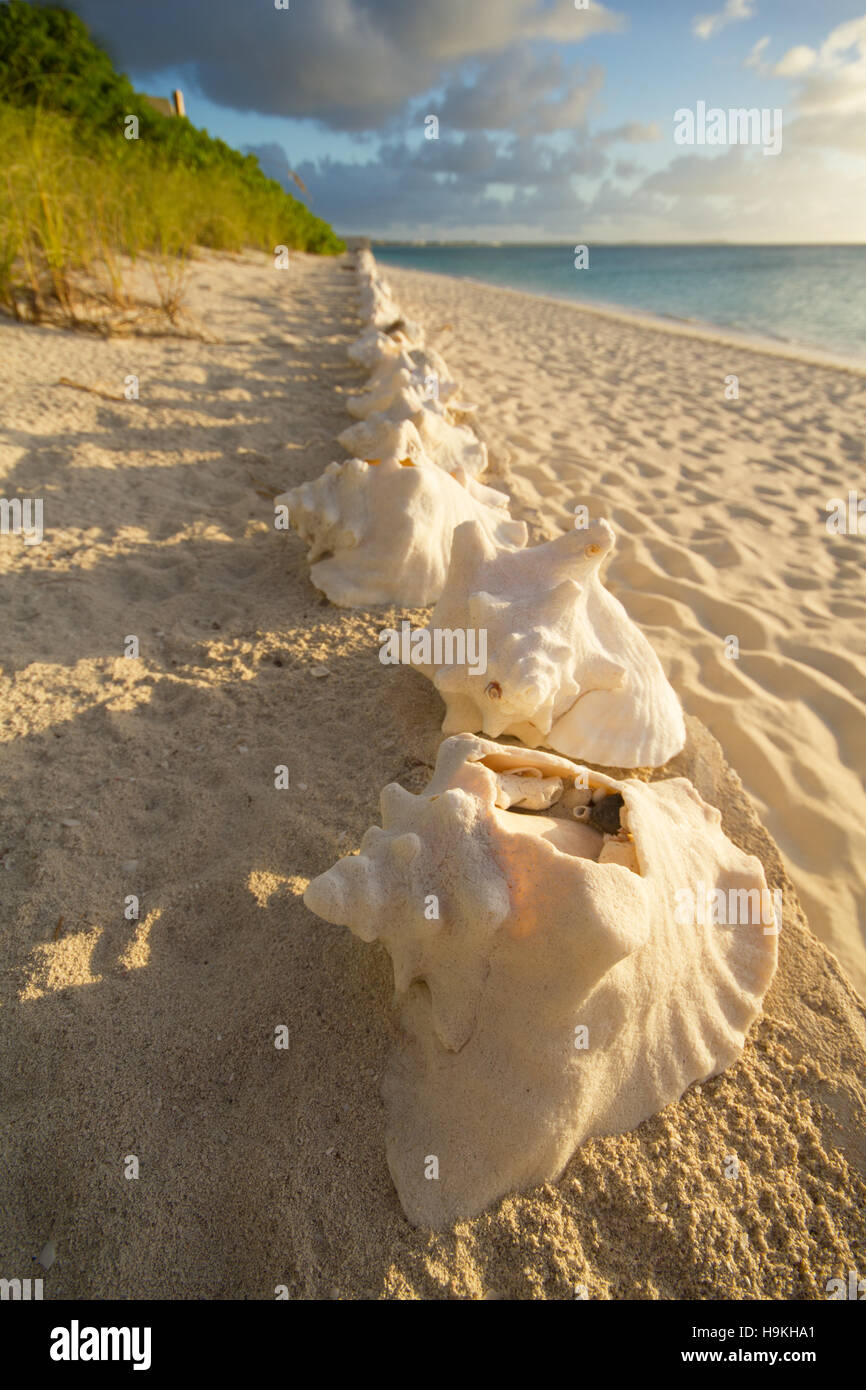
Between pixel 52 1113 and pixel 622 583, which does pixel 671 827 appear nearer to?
pixel 52 1113

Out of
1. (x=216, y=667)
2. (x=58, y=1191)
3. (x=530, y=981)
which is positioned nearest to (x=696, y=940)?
(x=530, y=981)

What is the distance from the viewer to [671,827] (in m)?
1.54

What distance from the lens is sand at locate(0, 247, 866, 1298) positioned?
1189mm

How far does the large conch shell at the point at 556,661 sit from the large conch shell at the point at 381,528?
32.2 inches

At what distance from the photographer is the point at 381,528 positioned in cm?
293

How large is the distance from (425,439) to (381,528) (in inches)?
41.5

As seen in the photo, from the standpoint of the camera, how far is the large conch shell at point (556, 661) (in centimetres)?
180

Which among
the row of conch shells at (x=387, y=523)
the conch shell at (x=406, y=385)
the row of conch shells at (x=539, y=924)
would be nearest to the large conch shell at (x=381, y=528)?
the row of conch shells at (x=387, y=523)

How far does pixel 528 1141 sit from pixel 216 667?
1.83m
